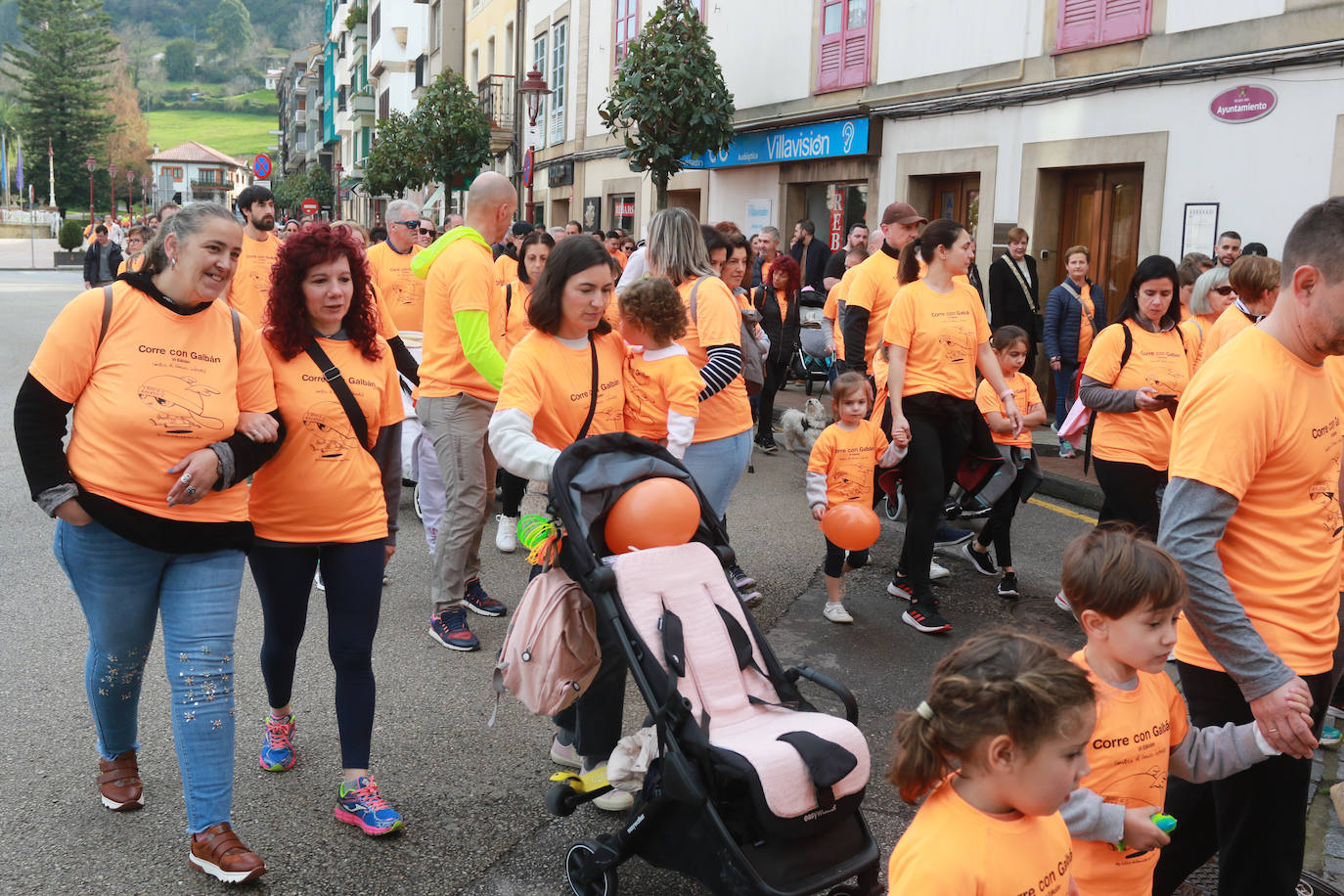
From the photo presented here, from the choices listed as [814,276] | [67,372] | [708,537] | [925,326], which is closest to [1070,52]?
[814,276]

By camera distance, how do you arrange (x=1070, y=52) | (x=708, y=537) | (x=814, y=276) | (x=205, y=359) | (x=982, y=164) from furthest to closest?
(x=814, y=276) → (x=982, y=164) → (x=1070, y=52) → (x=708, y=537) → (x=205, y=359)

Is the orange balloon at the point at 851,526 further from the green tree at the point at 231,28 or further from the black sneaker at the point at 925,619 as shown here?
the green tree at the point at 231,28

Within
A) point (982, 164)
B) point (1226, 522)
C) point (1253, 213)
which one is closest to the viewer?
point (1226, 522)

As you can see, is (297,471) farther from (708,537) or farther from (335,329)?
(708,537)

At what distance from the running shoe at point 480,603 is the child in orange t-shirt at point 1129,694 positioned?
4005 mm

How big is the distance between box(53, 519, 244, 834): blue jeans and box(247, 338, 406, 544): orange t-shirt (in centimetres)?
25

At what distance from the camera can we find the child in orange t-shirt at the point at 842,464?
6.36m

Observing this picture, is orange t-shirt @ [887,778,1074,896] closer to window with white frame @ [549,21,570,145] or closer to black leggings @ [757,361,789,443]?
black leggings @ [757,361,789,443]

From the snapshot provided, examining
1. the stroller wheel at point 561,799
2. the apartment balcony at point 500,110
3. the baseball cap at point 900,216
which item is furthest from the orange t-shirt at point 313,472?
the apartment balcony at point 500,110

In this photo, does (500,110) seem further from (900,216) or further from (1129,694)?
(1129,694)

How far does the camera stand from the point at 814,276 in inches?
639

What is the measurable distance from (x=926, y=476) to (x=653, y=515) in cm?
283

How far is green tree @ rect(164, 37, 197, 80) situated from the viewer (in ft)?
600

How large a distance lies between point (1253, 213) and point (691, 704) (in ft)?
32.6
